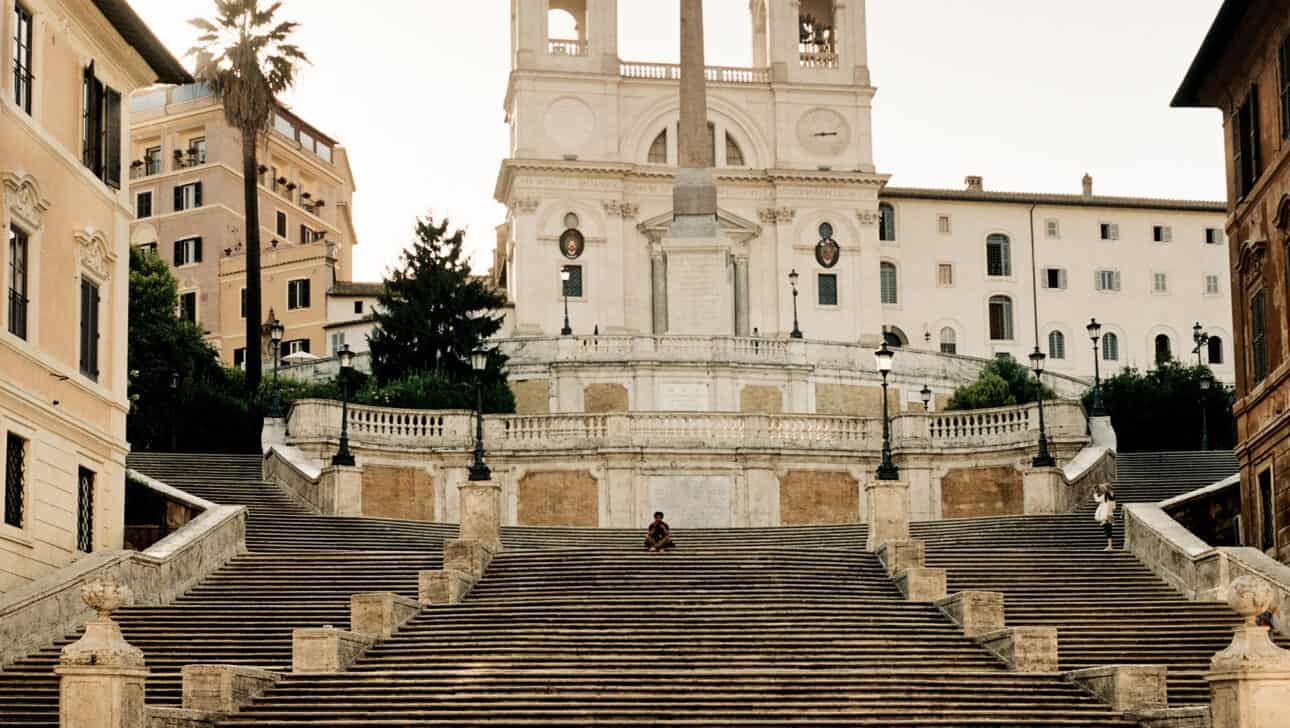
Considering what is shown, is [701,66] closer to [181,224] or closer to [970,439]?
[970,439]

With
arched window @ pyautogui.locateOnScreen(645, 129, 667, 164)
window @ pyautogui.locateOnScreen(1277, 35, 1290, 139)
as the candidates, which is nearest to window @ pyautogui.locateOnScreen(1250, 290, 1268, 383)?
window @ pyautogui.locateOnScreen(1277, 35, 1290, 139)

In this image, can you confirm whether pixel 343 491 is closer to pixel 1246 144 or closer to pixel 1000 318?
pixel 1246 144

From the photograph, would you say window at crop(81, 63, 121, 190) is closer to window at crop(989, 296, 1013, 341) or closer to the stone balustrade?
the stone balustrade

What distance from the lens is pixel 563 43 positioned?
324ft

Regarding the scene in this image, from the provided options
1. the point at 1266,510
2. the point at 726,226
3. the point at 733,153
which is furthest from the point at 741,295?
the point at 1266,510

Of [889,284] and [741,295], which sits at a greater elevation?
[889,284]

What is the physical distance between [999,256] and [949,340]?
5.22m

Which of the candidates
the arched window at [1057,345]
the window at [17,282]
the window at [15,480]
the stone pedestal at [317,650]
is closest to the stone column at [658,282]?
the arched window at [1057,345]

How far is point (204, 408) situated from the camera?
2475 inches

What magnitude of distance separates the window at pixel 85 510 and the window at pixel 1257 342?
2075 cm

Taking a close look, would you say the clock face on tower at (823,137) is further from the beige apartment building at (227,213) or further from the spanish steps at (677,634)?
the spanish steps at (677,634)

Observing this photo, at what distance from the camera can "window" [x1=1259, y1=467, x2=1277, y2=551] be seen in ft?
128

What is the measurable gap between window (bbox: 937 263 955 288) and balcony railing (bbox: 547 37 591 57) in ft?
68.2

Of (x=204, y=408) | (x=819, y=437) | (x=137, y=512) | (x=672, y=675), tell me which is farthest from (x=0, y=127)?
(x=204, y=408)
